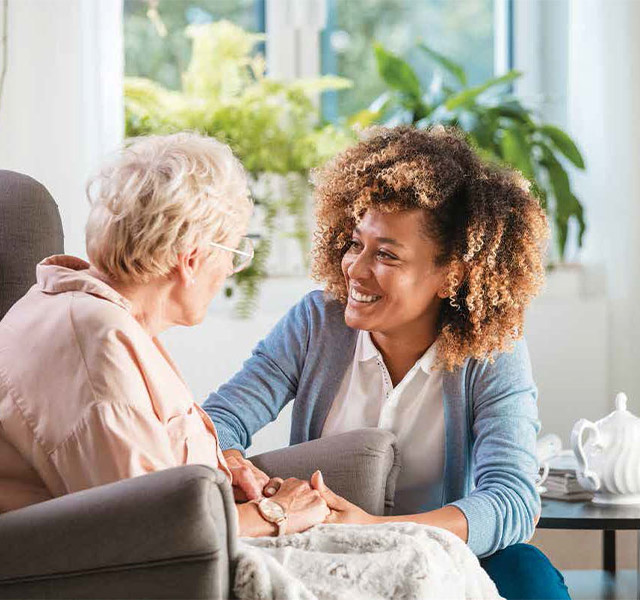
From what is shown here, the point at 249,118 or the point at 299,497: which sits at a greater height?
the point at 249,118

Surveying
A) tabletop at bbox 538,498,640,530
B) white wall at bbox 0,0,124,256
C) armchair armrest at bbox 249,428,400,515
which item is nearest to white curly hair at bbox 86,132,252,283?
armchair armrest at bbox 249,428,400,515

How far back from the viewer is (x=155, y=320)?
161 cm

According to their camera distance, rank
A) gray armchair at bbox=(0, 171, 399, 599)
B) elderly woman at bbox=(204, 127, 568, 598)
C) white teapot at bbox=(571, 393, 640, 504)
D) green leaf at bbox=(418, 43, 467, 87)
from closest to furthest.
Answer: gray armchair at bbox=(0, 171, 399, 599), elderly woman at bbox=(204, 127, 568, 598), white teapot at bbox=(571, 393, 640, 504), green leaf at bbox=(418, 43, 467, 87)

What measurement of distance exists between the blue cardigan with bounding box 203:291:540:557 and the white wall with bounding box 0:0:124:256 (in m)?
1.06

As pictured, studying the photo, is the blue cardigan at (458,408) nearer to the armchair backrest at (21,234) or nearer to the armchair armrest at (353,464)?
the armchair armrest at (353,464)

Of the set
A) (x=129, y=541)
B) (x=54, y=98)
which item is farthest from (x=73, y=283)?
(x=54, y=98)

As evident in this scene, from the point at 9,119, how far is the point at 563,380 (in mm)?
1962

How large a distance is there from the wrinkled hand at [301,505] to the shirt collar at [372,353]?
340 mm

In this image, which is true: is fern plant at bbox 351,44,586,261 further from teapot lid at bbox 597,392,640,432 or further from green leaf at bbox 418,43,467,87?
teapot lid at bbox 597,392,640,432

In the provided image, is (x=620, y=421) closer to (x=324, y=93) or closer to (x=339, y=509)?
(x=339, y=509)

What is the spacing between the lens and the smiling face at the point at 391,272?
1.92 m

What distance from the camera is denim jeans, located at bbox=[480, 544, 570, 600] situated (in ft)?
5.62

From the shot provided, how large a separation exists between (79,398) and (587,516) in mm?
1041

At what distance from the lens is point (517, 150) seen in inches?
138
